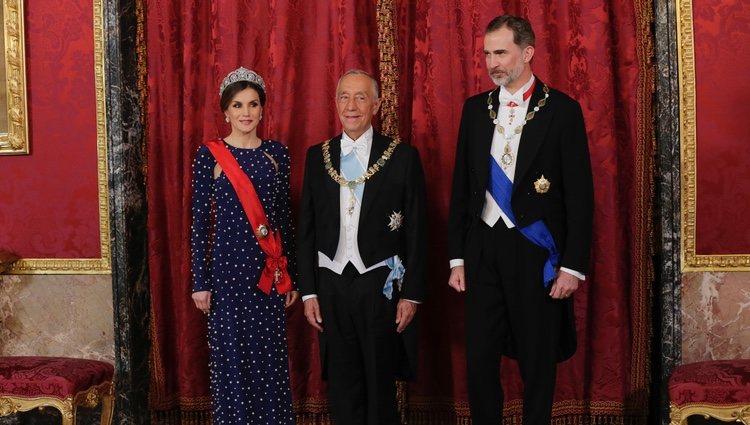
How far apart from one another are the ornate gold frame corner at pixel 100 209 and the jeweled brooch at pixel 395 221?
47.8 inches

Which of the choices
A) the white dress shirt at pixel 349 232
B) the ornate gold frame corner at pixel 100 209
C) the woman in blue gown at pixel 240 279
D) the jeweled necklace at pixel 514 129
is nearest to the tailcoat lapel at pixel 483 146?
the jeweled necklace at pixel 514 129

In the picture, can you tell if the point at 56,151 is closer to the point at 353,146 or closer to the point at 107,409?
the point at 107,409

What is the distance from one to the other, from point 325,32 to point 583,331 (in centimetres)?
149

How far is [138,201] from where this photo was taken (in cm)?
338

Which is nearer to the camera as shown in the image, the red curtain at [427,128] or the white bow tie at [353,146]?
the white bow tie at [353,146]

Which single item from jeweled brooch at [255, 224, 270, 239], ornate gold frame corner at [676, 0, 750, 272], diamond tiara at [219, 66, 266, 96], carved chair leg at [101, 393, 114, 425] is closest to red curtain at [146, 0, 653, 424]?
ornate gold frame corner at [676, 0, 750, 272]

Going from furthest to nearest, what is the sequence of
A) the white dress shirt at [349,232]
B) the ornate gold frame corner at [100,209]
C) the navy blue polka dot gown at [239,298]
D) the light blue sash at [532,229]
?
the ornate gold frame corner at [100,209] → the navy blue polka dot gown at [239,298] → the white dress shirt at [349,232] → the light blue sash at [532,229]

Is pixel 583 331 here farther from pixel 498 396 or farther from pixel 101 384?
pixel 101 384

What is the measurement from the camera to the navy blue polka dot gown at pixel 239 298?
2.86 metres

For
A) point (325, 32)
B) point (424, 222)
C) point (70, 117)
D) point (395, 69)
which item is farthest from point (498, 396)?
point (70, 117)

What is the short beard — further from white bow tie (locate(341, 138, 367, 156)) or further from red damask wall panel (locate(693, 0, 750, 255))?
red damask wall panel (locate(693, 0, 750, 255))

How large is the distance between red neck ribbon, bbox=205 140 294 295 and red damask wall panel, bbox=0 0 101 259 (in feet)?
2.44

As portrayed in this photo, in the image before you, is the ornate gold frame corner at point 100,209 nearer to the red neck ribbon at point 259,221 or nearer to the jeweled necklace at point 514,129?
the red neck ribbon at point 259,221

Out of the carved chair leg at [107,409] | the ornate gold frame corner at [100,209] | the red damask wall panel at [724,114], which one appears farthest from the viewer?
the ornate gold frame corner at [100,209]
